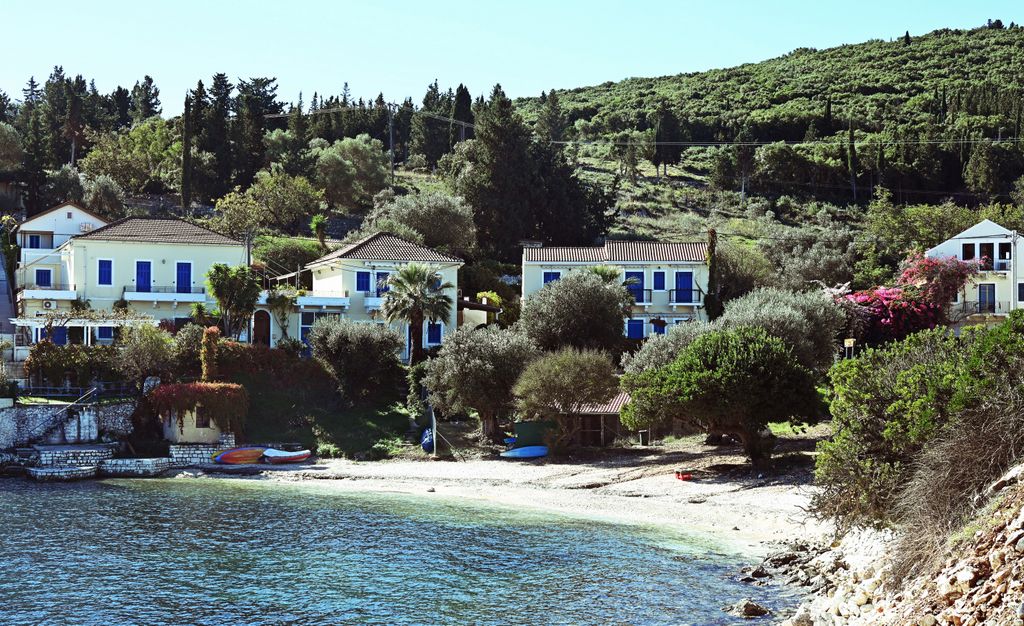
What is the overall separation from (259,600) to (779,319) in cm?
3034

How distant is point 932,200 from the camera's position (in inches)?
4122

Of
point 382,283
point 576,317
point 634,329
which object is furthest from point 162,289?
point 634,329

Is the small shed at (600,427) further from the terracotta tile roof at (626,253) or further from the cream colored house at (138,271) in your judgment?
the cream colored house at (138,271)

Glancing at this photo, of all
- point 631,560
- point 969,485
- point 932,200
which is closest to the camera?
point 969,485

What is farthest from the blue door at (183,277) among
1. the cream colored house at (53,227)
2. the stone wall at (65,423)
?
the stone wall at (65,423)

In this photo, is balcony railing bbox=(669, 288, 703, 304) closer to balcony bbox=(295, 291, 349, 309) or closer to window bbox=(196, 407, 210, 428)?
balcony bbox=(295, 291, 349, 309)

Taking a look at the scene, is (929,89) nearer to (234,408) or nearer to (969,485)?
(234,408)

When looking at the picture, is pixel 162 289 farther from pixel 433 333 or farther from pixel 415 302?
pixel 415 302

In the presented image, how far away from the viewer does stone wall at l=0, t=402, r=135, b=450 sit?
48.8m

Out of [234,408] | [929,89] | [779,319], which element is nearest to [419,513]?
[234,408]

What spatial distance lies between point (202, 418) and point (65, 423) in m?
6.21

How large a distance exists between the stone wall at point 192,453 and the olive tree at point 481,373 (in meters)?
10.3

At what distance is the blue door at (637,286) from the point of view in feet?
212

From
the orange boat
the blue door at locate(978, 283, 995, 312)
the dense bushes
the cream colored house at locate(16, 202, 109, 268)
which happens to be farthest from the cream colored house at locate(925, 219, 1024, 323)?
the cream colored house at locate(16, 202, 109, 268)
